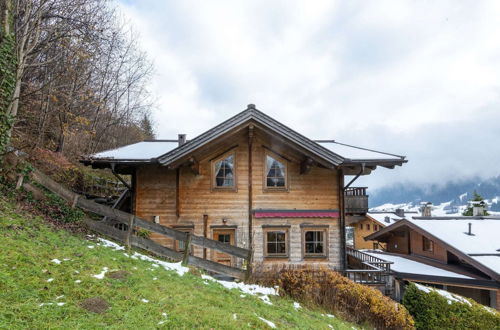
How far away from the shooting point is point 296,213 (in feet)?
42.6

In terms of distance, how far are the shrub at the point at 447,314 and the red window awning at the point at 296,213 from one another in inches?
178

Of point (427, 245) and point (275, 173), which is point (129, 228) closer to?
point (275, 173)

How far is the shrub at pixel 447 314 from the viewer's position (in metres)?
10.6

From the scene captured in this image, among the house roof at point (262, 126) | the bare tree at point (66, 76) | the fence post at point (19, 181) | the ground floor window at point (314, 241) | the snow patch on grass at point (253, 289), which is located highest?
the bare tree at point (66, 76)

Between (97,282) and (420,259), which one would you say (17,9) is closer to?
(97,282)

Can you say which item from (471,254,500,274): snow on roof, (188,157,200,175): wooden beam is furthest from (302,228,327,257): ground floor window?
(471,254,500,274): snow on roof

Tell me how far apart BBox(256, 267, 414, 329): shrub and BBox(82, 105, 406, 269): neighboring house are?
3.56 metres

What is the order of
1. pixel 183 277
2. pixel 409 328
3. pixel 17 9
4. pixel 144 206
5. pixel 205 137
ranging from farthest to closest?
pixel 144 206 < pixel 205 137 < pixel 17 9 < pixel 409 328 < pixel 183 277

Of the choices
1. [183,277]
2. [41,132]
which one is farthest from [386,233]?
[41,132]

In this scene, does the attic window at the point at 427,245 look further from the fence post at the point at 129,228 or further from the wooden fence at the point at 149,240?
the fence post at the point at 129,228

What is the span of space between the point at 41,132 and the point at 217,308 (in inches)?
584

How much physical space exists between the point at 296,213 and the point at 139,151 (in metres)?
8.05

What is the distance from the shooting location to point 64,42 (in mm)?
14703

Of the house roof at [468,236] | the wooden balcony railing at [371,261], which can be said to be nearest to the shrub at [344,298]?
the wooden balcony railing at [371,261]
